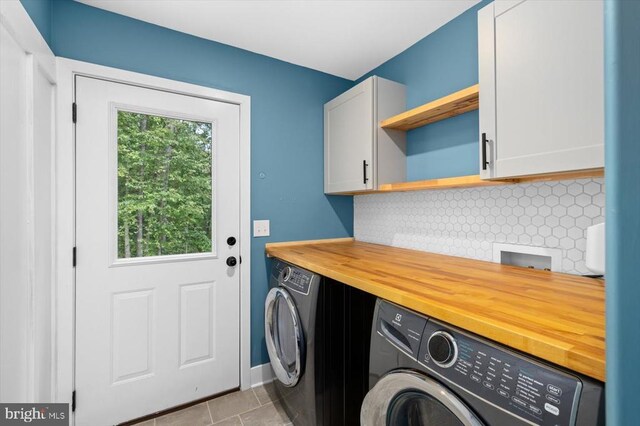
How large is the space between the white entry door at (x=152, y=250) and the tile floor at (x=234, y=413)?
0.08 metres

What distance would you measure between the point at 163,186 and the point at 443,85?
193 cm

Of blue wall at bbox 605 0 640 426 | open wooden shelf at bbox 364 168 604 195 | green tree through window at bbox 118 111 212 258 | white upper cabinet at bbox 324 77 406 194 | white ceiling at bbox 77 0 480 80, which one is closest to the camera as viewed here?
blue wall at bbox 605 0 640 426

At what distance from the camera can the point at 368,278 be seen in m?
1.19

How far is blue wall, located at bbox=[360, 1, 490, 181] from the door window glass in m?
1.29

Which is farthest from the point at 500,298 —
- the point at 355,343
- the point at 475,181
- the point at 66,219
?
the point at 66,219

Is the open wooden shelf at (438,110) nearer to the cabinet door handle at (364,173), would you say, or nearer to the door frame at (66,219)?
the cabinet door handle at (364,173)

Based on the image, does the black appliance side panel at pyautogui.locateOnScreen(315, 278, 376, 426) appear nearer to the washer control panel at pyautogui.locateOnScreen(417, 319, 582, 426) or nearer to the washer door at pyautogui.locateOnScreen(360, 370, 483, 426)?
the washer door at pyautogui.locateOnScreen(360, 370, 483, 426)

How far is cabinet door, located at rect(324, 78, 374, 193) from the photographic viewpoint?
6.56ft

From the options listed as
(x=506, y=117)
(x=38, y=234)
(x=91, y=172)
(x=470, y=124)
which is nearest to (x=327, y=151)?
(x=470, y=124)

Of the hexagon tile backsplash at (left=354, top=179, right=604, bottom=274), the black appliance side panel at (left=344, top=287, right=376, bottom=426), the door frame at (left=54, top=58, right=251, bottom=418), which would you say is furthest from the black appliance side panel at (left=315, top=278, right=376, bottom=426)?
the door frame at (left=54, top=58, right=251, bottom=418)

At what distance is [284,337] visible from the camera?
173cm

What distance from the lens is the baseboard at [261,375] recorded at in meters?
2.11

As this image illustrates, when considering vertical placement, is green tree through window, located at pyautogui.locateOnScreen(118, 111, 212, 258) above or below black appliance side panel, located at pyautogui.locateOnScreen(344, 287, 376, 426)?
above

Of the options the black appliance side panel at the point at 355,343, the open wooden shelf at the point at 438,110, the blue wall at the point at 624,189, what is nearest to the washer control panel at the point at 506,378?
the blue wall at the point at 624,189
